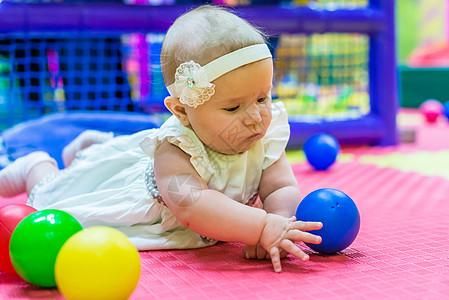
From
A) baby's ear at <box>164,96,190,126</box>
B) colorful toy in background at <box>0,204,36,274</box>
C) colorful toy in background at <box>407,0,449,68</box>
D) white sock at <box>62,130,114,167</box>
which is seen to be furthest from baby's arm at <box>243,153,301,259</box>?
colorful toy in background at <box>407,0,449,68</box>

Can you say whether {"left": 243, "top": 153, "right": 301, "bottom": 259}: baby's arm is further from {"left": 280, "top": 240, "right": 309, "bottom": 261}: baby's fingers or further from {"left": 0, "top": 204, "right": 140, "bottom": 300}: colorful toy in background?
{"left": 0, "top": 204, "right": 140, "bottom": 300}: colorful toy in background

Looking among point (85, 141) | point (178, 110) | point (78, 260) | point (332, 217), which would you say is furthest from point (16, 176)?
point (332, 217)

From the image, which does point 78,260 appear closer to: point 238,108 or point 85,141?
point 238,108

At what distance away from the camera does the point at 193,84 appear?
1062 mm

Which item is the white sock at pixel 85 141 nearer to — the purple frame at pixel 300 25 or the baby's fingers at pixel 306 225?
the purple frame at pixel 300 25

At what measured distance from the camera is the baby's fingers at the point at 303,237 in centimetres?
98

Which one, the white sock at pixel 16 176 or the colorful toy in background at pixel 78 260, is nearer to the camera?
the colorful toy in background at pixel 78 260

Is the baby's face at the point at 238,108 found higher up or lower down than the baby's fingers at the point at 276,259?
higher up

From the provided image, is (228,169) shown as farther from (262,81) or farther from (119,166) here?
(119,166)

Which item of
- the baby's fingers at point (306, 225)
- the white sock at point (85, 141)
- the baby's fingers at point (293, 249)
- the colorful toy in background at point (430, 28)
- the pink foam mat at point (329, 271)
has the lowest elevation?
the pink foam mat at point (329, 271)

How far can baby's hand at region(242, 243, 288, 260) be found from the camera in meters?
1.05

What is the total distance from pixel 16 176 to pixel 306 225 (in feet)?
3.16

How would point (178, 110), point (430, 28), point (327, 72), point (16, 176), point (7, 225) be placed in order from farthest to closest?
point (430, 28) → point (327, 72) → point (16, 176) → point (178, 110) → point (7, 225)

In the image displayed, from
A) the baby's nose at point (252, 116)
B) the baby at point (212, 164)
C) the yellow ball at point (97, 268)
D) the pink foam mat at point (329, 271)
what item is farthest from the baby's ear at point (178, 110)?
the yellow ball at point (97, 268)
